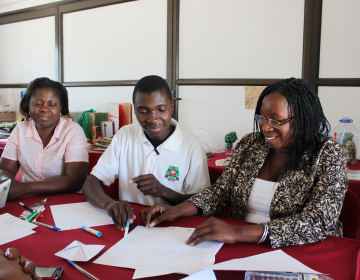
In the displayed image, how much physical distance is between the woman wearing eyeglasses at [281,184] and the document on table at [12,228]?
41 cm

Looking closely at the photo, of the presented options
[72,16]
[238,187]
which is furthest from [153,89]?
[72,16]

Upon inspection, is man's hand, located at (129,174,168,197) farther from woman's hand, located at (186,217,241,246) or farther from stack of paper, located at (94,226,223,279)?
woman's hand, located at (186,217,241,246)

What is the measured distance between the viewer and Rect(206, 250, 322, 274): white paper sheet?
29.2 inches

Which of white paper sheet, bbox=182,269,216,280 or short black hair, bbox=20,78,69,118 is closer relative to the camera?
white paper sheet, bbox=182,269,216,280

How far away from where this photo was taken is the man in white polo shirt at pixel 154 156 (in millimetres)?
1345

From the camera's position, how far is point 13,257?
65 cm

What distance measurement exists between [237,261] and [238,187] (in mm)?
532

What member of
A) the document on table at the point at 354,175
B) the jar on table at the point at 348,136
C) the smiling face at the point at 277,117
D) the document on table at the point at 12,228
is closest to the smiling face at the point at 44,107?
A: the document on table at the point at 12,228

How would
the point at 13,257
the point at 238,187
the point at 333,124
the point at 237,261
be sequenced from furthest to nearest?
the point at 333,124 → the point at 238,187 → the point at 237,261 → the point at 13,257

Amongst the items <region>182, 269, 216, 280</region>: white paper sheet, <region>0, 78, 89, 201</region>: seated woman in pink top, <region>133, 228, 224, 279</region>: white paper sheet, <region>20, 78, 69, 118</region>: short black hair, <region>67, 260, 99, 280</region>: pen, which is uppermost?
<region>20, 78, 69, 118</region>: short black hair

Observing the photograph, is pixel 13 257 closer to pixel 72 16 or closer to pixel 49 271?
pixel 49 271

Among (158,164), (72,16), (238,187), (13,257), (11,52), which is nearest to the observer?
(13,257)

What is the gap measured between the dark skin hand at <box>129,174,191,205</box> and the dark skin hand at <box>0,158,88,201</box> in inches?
20.0

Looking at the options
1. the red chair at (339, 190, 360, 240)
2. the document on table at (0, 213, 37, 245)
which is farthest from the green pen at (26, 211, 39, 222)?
the red chair at (339, 190, 360, 240)
